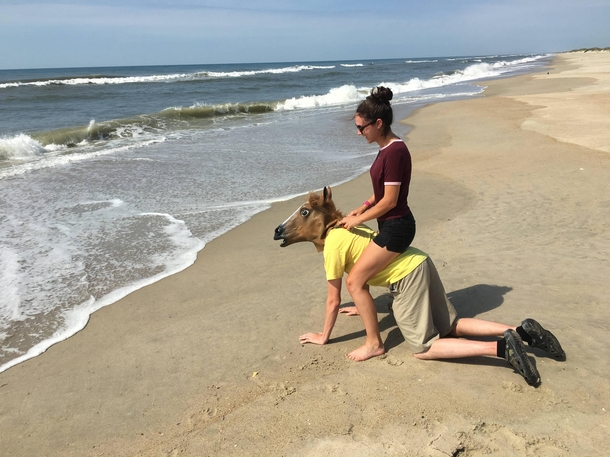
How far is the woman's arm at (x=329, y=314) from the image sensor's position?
12.4 ft

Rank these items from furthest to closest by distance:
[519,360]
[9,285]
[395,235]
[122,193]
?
[122,193] → [9,285] → [395,235] → [519,360]

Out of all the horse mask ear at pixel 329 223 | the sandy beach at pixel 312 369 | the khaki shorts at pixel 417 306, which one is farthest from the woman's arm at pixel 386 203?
the sandy beach at pixel 312 369

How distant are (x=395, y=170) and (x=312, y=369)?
1.64 meters

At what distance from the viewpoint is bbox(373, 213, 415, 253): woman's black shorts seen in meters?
3.57

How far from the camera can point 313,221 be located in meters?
3.88

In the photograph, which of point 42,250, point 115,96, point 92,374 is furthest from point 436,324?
point 115,96

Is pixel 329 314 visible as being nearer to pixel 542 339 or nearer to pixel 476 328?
pixel 476 328

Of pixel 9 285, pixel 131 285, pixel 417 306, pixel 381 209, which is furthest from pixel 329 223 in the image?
pixel 9 285

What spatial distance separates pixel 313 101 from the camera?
1169 inches

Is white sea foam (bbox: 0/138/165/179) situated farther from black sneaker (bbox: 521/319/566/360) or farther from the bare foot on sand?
black sneaker (bbox: 521/319/566/360)

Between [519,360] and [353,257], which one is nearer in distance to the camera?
[519,360]

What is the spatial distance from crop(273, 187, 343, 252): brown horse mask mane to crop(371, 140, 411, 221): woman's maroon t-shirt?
46 cm

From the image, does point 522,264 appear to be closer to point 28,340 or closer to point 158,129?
point 28,340

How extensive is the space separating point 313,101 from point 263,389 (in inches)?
1092
